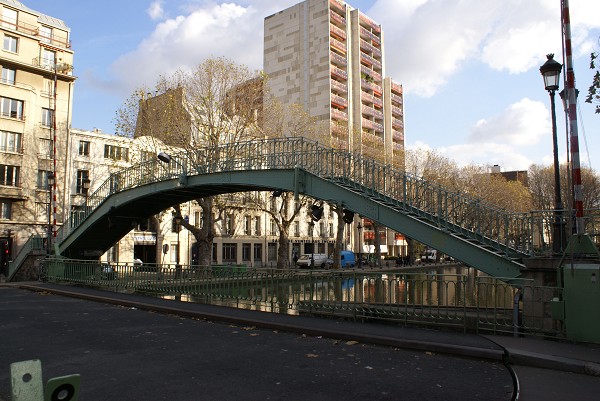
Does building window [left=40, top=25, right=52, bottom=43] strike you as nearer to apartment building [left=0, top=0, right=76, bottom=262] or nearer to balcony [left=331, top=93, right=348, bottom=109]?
apartment building [left=0, top=0, right=76, bottom=262]

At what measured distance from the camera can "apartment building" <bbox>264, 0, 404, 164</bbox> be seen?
72812 mm

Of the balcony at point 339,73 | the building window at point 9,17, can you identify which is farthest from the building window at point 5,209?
the balcony at point 339,73

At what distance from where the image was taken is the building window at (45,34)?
41.4 metres

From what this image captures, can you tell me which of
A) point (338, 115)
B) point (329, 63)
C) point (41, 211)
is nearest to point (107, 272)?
point (41, 211)

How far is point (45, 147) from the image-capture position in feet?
128

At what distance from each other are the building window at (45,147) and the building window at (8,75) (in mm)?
5189

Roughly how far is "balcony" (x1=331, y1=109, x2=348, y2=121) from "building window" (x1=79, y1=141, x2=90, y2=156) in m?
39.1

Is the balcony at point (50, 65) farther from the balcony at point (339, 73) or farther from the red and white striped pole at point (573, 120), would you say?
the balcony at point (339, 73)

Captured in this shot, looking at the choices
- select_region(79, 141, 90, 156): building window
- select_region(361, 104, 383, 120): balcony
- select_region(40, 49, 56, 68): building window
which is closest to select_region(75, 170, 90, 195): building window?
select_region(79, 141, 90, 156): building window

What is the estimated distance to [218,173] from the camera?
1855 cm

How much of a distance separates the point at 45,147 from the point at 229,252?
22664 mm

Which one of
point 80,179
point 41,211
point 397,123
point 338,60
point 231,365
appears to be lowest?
point 231,365

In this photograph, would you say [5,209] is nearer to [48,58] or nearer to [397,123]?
[48,58]

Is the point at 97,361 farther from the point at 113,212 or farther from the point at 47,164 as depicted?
the point at 47,164
